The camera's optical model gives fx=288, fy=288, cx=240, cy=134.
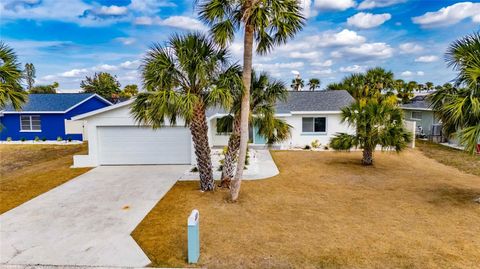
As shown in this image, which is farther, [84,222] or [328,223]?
[84,222]

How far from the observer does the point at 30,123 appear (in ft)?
77.9

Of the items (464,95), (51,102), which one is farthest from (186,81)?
(51,102)

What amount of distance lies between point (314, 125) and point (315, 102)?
1.94m

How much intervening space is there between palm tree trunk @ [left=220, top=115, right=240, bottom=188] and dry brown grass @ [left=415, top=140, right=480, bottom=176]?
10590 mm

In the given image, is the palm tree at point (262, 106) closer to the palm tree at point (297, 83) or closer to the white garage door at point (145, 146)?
the white garage door at point (145, 146)

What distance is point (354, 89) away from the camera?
2455cm

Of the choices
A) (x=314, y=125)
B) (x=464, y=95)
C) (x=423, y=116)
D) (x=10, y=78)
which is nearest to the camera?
(x=464, y=95)

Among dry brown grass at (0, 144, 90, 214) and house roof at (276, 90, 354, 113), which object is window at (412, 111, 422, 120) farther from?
dry brown grass at (0, 144, 90, 214)

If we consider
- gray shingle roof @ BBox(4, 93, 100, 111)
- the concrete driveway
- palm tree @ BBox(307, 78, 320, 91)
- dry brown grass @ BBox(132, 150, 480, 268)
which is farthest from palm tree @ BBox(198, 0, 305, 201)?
palm tree @ BBox(307, 78, 320, 91)

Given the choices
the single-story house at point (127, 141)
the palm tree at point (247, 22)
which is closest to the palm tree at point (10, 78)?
the single-story house at point (127, 141)

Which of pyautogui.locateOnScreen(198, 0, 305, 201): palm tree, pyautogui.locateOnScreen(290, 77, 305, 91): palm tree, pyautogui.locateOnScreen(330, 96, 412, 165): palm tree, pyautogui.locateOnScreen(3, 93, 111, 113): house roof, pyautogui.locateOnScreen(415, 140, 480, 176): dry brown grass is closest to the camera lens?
pyautogui.locateOnScreen(198, 0, 305, 201): palm tree

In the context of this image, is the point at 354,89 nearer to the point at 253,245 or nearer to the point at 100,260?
the point at 253,245

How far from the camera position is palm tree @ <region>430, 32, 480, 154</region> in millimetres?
7859

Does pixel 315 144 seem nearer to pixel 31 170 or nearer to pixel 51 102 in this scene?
pixel 31 170
